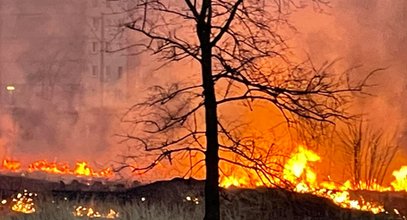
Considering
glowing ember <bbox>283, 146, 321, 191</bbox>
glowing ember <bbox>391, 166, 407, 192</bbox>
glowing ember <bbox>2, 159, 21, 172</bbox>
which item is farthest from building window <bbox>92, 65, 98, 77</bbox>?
glowing ember <bbox>391, 166, 407, 192</bbox>

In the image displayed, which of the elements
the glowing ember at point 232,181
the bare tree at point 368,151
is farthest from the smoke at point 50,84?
the bare tree at point 368,151

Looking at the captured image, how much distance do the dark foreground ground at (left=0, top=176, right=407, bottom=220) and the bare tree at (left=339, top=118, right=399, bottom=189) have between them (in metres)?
0.62

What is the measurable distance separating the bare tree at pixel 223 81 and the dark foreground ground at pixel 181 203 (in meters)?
0.73

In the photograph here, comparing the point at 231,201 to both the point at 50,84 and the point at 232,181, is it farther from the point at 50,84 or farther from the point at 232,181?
the point at 50,84

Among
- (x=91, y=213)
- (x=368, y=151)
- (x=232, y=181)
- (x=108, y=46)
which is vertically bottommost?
(x=91, y=213)

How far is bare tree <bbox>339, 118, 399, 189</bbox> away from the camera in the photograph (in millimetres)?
9203

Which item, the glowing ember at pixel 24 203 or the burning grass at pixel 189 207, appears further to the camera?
the glowing ember at pixel 24 203

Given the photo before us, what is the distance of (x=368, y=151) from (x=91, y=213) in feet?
12.5

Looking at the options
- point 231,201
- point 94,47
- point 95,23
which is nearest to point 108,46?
point 94,47

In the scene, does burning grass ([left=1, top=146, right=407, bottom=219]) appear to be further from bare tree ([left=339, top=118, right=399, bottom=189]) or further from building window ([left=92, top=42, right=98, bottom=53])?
building window ([left=92, top=42, right=98, bottom=53])

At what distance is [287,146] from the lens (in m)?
7.95

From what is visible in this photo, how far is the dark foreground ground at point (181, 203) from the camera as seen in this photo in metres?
7.66

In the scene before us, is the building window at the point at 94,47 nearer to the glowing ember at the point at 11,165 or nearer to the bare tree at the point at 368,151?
the glowing ember at the point at 11,165

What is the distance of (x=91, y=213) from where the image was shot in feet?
25.4
